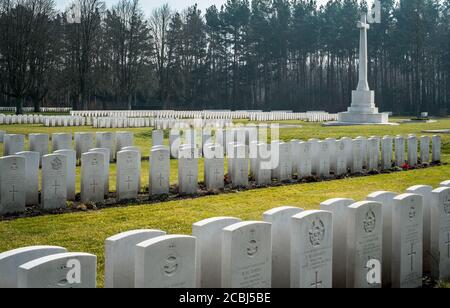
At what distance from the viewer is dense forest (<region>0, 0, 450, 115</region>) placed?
52.4 m

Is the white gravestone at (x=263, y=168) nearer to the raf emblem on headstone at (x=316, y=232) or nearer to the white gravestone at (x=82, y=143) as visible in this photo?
the white gravestone at (x=82, y=143)

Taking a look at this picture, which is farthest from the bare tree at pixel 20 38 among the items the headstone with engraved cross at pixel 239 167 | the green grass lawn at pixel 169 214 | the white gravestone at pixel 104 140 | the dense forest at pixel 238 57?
the headstone with engraved cross at pixel 239 167

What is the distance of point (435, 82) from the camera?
6419 cm

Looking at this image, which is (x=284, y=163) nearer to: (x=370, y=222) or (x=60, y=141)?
(x=60, y=141)

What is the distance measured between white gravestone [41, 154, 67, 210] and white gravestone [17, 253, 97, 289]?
17.3ft

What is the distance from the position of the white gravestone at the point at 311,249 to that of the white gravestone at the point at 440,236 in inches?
65.0

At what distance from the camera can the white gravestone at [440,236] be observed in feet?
17.6

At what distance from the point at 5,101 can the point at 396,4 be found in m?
50.1

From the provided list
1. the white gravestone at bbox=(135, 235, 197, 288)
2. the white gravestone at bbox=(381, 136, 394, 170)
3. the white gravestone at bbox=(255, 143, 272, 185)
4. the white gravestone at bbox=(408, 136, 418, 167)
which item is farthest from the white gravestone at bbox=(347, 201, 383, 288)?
the white gravestone at bbox=(408, 136, 418, 167)

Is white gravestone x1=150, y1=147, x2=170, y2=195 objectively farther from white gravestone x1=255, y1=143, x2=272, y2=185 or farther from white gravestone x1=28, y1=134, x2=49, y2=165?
white gravestone x1=28, y1=134, x2=49, y2=165

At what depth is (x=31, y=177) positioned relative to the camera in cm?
840

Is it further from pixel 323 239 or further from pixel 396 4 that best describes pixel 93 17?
pixel 323 239

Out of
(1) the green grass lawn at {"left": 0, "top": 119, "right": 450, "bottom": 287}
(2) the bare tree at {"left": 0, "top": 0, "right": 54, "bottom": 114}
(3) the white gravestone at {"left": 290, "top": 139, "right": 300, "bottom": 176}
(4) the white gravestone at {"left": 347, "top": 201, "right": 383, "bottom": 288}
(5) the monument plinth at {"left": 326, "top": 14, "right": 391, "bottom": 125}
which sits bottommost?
(1) the green grass lawn at {"left": 0, "top": 119, "right": 450, "bottom": 287}
